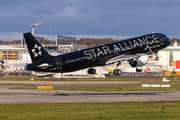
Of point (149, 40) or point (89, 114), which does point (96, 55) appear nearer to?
point (149, 40)

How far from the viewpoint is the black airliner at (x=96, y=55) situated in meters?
52.5

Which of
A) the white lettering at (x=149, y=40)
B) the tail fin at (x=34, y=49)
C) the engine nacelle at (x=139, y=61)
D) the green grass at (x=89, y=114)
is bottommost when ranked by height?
the green grass at (x=89, y=114)

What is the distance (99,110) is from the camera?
122 ft

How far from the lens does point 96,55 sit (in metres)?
56.2

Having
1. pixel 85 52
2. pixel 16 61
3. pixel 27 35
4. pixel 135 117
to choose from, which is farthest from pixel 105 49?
pixel 16 61

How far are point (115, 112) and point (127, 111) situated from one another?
6.12ft

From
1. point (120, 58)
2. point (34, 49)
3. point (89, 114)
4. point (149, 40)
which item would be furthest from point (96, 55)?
point (89, 114)

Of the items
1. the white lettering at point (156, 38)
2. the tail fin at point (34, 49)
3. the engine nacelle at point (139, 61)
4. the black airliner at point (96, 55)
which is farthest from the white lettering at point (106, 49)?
the white lettering at point (156, 38)

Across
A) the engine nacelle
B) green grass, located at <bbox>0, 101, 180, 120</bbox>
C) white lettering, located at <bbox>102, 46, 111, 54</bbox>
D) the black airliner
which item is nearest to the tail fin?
the black airliner

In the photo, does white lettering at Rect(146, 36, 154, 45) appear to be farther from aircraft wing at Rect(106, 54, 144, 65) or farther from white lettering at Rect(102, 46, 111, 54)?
white lettering at Rect(102, 46, 111, 54)

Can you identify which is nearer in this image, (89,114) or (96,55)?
(89,114)

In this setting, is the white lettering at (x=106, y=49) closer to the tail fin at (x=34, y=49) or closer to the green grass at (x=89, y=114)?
the tail fin at (x=34, y=49)

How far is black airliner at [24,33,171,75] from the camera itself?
172ft

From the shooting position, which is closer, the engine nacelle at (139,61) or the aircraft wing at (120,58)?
the aircraft wing at (120,58)
